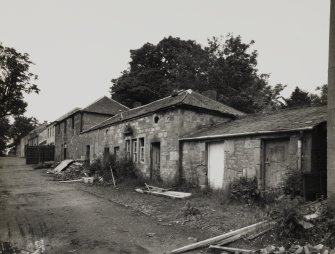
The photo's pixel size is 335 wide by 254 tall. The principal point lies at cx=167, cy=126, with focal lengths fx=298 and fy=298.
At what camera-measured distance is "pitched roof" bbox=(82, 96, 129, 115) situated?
33375mm

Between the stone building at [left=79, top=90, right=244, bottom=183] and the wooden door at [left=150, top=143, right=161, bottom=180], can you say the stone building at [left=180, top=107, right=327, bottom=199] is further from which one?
the wooden door at [left=150, top=143, right=161, bottom=180]

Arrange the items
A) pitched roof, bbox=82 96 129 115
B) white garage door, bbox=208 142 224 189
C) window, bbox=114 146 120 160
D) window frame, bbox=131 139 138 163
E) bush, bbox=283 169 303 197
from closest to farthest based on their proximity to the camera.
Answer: bush, bbox=283 169 303 197 → white garage door, bbox=208 142 224 189 → window frame, bbox=131 139 138 163 → window, bbox=114 146 120 160 → pitched roof, bbox=82 96 129 115

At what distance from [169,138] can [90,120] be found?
1919 centimetres

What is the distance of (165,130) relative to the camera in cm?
1596

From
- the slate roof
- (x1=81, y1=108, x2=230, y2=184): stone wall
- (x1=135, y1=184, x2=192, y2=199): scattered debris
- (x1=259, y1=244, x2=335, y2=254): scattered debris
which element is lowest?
(x1=135, y1=184, x2=192, y2=199): scattered debris

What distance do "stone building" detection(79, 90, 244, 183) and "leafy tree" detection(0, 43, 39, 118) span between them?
13.1 meters

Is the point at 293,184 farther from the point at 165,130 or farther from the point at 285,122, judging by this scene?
the point at 165,130

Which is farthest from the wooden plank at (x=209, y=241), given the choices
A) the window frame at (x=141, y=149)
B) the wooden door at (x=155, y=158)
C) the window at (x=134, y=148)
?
the window at (x=134, y=148)

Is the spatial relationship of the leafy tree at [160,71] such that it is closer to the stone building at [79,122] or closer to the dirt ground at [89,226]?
the stone building at [79,122]

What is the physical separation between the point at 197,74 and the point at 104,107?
12.3 m

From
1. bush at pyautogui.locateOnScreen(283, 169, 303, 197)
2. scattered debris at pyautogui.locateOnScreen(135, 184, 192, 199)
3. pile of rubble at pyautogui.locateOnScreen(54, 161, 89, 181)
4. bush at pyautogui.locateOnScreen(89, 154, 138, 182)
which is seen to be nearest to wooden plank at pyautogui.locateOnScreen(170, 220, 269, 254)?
bush at pyautogui.locateOnScreen(283, 169, 303, 197)

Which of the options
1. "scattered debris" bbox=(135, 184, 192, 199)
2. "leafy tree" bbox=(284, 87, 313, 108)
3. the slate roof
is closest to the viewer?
"scattered debris" bbox=(135, 184, 192, 199)

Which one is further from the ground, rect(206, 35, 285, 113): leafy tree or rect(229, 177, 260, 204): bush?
rect(206, 35, 285, 113): leafy tree

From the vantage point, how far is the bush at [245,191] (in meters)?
10.6
